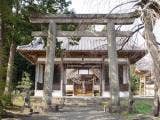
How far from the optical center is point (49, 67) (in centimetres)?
1797

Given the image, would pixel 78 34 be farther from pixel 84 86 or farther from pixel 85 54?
pixel 84 86

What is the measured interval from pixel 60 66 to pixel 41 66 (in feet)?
4.93

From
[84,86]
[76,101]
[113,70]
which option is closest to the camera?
[113,70]

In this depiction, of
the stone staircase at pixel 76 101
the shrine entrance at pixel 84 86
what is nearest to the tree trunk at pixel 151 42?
the stone staircase at pixel 76 101

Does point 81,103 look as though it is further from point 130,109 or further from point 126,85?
point 130,109

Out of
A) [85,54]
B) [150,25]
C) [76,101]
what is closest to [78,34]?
[150,25]

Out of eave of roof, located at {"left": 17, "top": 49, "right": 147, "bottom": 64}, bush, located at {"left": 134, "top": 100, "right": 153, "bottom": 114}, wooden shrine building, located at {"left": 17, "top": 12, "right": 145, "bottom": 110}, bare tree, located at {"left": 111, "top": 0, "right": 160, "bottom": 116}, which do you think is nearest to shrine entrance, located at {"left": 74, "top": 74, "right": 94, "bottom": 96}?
wooden shrine building, located at {"left": 17, "top": 12, "right": 145, "bottom": 110}

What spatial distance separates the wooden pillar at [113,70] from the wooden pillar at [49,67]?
2.68 meters

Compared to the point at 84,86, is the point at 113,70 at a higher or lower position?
higher

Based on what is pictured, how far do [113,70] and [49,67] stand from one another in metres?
3.03

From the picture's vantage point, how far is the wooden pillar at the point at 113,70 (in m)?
17.5

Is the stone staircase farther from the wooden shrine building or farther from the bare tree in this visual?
the bare tree

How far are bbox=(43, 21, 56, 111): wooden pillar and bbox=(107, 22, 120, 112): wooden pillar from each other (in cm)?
268

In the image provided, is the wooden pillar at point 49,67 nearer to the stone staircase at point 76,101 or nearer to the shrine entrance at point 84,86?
the stone staircase at point 76,101
